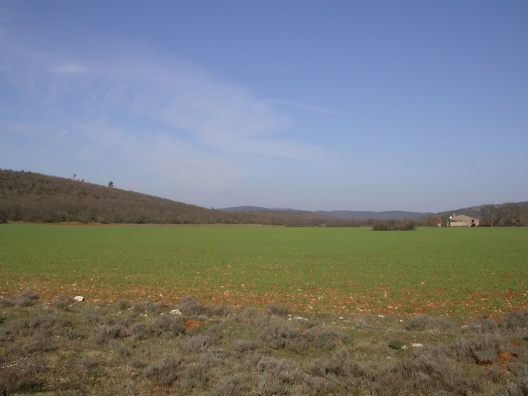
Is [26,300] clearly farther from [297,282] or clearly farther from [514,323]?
[514,323]

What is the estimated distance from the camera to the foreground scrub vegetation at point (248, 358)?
628 centimetres

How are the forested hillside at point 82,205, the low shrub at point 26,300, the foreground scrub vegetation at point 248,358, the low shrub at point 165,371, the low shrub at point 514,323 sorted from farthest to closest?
the forested hillside at point 82,205
the low shrub at point 26,300
the low shrub at point 514,323
the low shrub at point 165,371
the foreground scrub vegetation at point 248,358

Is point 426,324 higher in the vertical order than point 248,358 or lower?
lower

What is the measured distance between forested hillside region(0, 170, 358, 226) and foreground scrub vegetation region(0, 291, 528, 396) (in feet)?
369

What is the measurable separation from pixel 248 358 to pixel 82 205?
13033 centimetres

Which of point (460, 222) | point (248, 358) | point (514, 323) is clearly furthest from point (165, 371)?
point (460, 222)

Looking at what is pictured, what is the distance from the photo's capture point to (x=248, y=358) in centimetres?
782

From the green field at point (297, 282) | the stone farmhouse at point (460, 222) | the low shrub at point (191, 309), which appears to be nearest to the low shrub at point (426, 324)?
the green field at point (297, 282)

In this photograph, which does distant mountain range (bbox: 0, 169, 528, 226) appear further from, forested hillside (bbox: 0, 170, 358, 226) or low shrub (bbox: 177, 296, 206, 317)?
low shrub (bbox: 177, 296, 206, 317)

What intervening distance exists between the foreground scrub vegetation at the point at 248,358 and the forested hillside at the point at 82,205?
369 feet

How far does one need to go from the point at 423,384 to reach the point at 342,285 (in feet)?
48.9

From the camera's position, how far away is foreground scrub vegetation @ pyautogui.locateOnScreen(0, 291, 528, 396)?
6.28 m

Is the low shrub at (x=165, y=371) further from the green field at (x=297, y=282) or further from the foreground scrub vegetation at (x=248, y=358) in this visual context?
the green field at (x=297, y=282)

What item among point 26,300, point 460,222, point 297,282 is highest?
point 460,222
